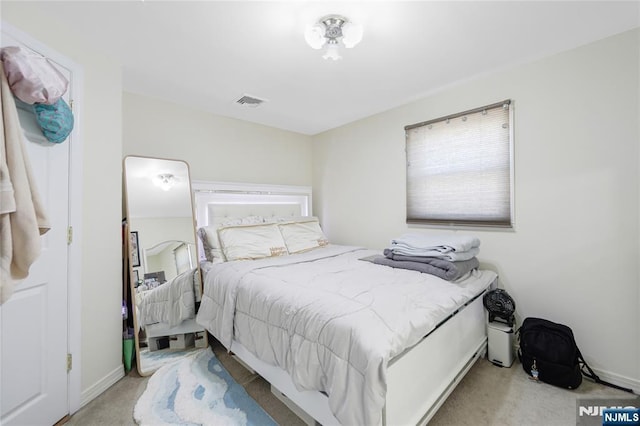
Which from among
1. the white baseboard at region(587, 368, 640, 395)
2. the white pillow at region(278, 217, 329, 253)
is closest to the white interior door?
the white pillow at region(278, 217, 329, 253)

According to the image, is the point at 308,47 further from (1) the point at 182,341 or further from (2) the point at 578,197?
(1) the point at 182,341

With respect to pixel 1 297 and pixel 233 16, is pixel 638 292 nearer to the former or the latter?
pixel 233 16

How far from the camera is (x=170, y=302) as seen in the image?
7.71ft

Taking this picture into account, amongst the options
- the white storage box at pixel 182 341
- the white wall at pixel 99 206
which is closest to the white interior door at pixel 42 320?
the white wall at pixel 99 206

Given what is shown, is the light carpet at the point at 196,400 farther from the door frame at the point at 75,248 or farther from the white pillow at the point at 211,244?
the white pillow at the point at 211,244

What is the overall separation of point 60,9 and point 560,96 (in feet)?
11.2

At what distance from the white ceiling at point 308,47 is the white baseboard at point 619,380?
2.35 meters

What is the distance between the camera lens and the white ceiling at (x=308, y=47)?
1.53 meters

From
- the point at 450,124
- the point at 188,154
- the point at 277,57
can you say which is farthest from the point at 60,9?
the point at 450,124

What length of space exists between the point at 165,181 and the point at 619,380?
12.9ft

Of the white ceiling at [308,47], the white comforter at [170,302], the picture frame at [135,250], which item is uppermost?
the white ceiling at [308,47]

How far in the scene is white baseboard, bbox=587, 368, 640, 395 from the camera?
171cm

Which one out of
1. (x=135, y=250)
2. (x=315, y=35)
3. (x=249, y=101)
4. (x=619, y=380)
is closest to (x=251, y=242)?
(x=135, y=250)

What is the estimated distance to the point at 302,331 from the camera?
53.0 inches
